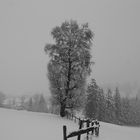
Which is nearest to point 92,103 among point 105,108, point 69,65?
point 105,108

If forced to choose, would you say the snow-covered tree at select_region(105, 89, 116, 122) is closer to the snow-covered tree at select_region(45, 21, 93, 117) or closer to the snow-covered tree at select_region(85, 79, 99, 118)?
the snow-covered tree at select_region(85, 79, 99, 118)

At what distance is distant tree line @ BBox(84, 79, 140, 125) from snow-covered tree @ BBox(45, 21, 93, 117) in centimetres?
2583

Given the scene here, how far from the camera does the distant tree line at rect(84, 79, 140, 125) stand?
→ 165 feet

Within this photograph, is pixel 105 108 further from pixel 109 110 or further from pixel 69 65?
pixel 69 65

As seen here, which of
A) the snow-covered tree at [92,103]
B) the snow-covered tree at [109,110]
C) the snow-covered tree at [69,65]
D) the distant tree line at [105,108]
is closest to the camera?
the snow-covered tree at [69,65]

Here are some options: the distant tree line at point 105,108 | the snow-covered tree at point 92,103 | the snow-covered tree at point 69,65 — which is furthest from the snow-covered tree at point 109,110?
the snow-covered tree at point 69,65

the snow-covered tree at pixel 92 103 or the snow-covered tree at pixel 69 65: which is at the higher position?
the snow-covered tree at pixel 69 65

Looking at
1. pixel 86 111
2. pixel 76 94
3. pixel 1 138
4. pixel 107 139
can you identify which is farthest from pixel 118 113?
pixel 1 138

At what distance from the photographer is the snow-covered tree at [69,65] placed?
2466 cm

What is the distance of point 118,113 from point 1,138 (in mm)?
61705

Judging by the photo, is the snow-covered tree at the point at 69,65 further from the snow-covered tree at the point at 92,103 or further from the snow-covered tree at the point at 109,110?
the snow-covered tree at the point at 109,110

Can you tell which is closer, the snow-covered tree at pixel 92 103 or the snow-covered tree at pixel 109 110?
the snow-covered tree at pixel 92 103

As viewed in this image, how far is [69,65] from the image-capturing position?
81.3 ft

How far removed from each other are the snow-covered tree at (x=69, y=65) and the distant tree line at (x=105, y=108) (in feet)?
84.7
